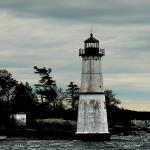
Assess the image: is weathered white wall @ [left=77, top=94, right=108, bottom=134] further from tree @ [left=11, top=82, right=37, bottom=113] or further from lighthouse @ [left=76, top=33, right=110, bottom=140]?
tree @ [left=11, top=82, right=37, bottom=113]

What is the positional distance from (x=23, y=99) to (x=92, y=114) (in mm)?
67778

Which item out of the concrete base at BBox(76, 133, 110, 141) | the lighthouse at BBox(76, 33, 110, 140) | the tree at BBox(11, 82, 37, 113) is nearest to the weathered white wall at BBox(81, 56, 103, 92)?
the lighthouse at BBox(76, 33, 110, 140)

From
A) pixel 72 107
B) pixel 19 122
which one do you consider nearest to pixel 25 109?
pixel 19 122

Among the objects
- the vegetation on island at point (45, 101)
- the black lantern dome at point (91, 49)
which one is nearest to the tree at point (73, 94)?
the vegetation on island at point (45, 101)

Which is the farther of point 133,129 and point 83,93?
point 133,129

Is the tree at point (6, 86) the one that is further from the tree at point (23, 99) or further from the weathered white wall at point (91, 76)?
the weathered white wall at point (91, 76)

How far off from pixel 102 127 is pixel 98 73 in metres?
6.65

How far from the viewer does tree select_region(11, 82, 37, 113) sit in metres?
158

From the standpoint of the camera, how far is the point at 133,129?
158375mm

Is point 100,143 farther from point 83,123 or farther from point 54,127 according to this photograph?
point 54,127

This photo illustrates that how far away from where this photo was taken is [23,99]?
168125mm

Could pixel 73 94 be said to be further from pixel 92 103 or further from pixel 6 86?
pixel 92 103

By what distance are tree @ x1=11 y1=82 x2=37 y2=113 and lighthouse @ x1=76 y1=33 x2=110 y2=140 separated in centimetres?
4807

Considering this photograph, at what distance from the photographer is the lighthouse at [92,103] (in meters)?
102
